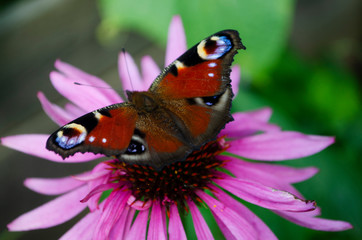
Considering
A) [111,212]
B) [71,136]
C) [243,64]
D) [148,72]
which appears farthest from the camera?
[243,64]

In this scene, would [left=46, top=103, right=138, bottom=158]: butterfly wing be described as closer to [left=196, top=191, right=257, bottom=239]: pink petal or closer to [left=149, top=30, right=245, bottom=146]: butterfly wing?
[left=149, top=30, right=245, bottom=146]: butterfly wing

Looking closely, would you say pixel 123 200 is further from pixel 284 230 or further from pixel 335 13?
pixel 335 13

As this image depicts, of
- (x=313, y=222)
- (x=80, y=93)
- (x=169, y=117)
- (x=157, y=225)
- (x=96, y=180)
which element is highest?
(x=80, y=93)

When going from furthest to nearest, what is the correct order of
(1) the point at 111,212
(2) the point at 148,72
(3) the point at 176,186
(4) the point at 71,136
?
(2) the point at 148,72 < (3) the point at 176,186 < (1) the point at 111,212 < (4) the point at 71,136

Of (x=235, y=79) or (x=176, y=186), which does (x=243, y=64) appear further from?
(x=176, y=186)

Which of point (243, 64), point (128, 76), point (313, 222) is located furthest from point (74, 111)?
point (243, 64)

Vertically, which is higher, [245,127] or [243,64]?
[243,64]

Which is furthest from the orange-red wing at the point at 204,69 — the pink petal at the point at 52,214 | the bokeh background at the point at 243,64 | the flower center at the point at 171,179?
the bokeh background at the point at 243,64
